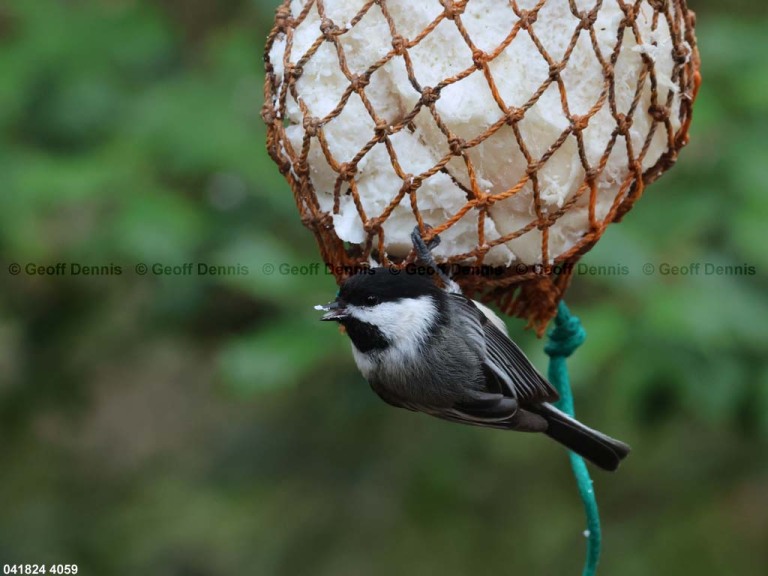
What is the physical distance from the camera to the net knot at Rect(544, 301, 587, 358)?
A: 127 centimetres

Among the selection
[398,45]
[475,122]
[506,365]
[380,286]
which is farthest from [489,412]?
[398,45]

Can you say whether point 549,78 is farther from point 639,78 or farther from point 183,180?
point 183,180

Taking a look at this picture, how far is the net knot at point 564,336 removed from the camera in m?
1.27

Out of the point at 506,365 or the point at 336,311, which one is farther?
the point at 506,365

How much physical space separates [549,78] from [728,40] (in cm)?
110

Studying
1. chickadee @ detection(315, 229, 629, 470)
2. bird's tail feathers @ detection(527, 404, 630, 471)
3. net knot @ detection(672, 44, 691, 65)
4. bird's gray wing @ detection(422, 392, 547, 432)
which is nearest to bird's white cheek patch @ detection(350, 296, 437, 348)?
chickadee @ detection(315, 229, 629, 470)

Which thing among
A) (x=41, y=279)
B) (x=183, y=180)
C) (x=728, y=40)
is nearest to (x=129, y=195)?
(x=183, y=180)

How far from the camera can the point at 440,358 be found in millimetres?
1293

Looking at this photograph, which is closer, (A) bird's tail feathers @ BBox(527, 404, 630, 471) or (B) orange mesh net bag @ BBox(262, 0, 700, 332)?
(B) orange mesh net bag @ BBox(262, 0, 700, 332)

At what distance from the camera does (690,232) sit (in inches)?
68.6

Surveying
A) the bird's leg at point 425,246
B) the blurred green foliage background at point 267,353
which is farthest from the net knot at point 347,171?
the blurred green foliage background at point 267,353

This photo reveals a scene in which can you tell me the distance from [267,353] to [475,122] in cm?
73

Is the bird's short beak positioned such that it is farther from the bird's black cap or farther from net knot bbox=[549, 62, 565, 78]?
net knot bbox=[549, 62, 565, 78]

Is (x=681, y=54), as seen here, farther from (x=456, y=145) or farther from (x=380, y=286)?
(x=380, y=286)
